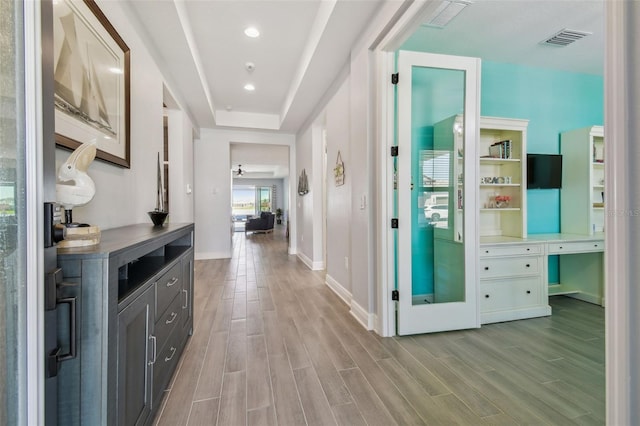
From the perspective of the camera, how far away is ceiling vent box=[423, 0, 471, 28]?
213 cm

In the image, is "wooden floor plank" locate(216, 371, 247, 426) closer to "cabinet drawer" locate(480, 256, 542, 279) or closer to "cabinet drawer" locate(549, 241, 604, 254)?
"cabinet drawer" locate(480, 256, 542, 279)

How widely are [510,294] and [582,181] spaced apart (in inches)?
67.5

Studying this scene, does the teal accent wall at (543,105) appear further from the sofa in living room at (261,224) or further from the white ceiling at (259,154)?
the sofa in living room at (261,224)

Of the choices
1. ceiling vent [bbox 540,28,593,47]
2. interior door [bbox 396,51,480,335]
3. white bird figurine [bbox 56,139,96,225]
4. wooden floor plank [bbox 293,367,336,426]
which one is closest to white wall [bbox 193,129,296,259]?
interior door [bbox 396,51,480,335]

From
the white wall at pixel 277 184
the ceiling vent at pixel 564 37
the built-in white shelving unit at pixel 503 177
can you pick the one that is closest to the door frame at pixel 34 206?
the built-in white shelving unit at pixel 503 177

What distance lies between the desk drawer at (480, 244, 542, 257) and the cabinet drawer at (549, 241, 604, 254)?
0.68 feet

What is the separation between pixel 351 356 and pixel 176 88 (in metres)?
3.61

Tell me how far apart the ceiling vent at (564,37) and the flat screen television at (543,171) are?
3.62 ft

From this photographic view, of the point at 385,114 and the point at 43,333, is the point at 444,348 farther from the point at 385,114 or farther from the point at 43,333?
the point at 43,333

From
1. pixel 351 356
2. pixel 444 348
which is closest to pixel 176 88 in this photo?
pixel 351 356

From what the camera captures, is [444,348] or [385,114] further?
[385,114]

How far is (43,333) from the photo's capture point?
698 millimetres

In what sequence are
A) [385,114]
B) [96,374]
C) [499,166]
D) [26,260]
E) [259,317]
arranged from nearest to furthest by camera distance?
[26,260], [96,374], [385,114], [259,317], [499,166]

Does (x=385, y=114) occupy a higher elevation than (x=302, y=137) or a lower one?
lower
